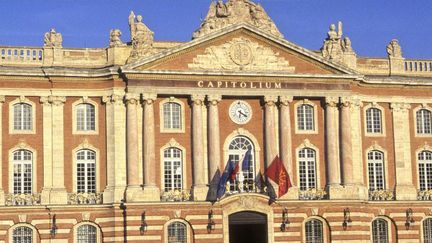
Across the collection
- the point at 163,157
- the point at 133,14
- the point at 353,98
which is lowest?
the point at 163,157

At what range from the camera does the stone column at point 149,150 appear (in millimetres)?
55094

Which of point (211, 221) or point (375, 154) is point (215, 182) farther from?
point (375, 154)

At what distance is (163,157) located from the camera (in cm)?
5641

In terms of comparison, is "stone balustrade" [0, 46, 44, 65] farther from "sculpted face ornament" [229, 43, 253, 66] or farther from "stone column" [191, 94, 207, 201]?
"sculpted face ornament" [229, 43, 253, 66]

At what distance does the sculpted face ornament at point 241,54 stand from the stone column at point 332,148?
5.56 meters

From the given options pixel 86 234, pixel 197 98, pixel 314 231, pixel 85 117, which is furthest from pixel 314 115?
pixel 86 234

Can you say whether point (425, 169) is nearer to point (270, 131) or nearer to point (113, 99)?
point (270, 131)

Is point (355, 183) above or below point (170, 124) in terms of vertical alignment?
below

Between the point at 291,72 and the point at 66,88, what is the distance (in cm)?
1356

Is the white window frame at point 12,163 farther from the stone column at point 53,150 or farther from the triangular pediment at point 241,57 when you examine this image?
the triangular pediment at point 241,57

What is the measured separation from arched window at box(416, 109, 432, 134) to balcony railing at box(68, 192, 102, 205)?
838 inches

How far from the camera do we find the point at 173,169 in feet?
185

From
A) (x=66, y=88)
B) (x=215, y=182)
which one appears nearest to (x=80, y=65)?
(x=66, y=88)

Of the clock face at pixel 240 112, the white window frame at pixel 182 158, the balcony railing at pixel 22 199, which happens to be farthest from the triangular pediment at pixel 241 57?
the balcony railing at pixel 22 199
